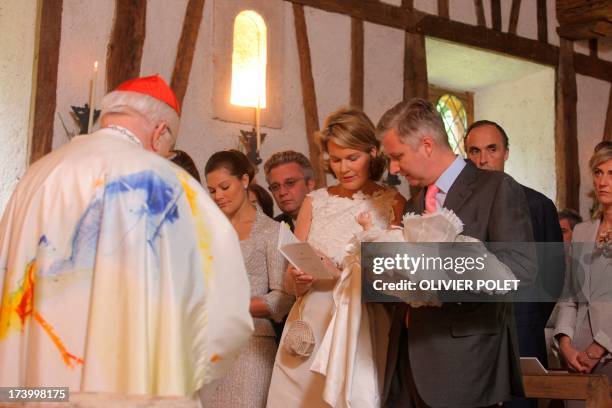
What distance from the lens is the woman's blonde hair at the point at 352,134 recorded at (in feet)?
11.7

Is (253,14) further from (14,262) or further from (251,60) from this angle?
(14,262)

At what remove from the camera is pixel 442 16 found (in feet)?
25.7

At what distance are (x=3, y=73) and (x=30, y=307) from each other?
12.4 ft

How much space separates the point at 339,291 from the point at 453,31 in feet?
17.2

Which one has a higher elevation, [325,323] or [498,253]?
[498,253]

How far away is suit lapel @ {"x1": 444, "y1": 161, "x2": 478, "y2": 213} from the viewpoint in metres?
2.80

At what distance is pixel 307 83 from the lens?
22.8ft

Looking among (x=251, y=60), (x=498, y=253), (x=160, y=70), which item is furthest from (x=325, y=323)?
(x=251, y=60)

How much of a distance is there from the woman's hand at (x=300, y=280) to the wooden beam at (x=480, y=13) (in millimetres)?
5386

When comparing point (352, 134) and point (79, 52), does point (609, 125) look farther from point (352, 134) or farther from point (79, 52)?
point (352, 134)

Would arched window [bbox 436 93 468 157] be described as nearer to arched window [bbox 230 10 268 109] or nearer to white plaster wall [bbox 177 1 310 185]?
white plaster wall [bbox 177 1 310 185]

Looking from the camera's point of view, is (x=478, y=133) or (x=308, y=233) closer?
(x=308, y=233)

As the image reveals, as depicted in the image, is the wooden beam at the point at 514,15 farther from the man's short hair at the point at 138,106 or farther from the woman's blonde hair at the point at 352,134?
the man's short hair at the point at 138,106

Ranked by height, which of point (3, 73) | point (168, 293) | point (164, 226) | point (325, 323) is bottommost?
point (325, 323)
